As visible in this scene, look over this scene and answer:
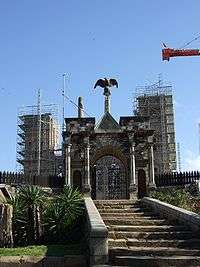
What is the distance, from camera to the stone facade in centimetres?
2461

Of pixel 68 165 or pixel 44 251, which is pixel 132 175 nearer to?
pixel 68 165

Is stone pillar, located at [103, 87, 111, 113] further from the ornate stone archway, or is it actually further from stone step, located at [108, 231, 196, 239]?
stone step, located at [108, 231, 196, 239]

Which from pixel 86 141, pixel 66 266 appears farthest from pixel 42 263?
pixel 86 141

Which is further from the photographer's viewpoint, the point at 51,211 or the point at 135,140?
the point at 135,140

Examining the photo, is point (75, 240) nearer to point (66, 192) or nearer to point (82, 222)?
point (82, 222)

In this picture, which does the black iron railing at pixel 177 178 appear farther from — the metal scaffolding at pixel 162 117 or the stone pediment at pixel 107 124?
the metal scaffolding at pixel 162 117

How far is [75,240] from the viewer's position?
43.1ft

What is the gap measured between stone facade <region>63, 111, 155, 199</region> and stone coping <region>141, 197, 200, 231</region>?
876cm

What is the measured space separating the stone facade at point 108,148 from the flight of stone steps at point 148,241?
976 centimetres

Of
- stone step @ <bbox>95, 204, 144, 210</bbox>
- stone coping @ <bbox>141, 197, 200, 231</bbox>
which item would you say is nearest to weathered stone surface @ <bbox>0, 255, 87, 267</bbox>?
stone coping @ <bbox>141, 197, 200, 231</bbox>

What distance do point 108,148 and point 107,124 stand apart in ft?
4.68

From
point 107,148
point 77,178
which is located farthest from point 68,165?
point 107,148

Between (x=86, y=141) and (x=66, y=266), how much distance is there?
48.5ft

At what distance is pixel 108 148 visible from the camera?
25.0 metres
